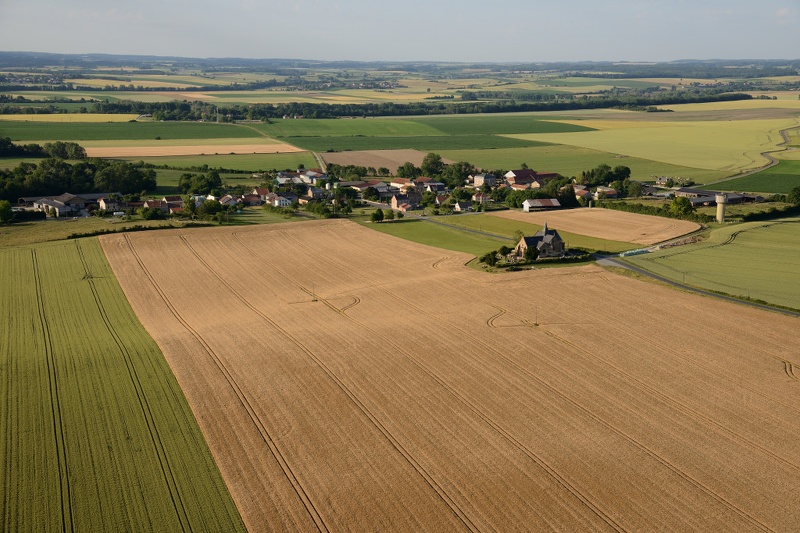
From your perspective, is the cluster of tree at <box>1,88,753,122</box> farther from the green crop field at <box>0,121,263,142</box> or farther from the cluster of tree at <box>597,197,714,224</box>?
the cluster of tree at <box>597,197,714,224</box>

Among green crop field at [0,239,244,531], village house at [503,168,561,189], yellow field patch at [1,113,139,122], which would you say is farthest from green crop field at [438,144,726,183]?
green crop field at [0,239,244,531]

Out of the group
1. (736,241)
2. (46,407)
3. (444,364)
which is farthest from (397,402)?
(736,241)

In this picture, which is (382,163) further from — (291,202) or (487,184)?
(291,202)

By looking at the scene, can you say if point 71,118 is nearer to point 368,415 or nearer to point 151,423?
point 151,423

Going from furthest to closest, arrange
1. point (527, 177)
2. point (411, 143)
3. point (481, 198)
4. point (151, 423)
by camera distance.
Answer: point (411, 143), point (527, 177), point (481, 198), point (151, 423)

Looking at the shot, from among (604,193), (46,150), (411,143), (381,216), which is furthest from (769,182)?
(46,150)
